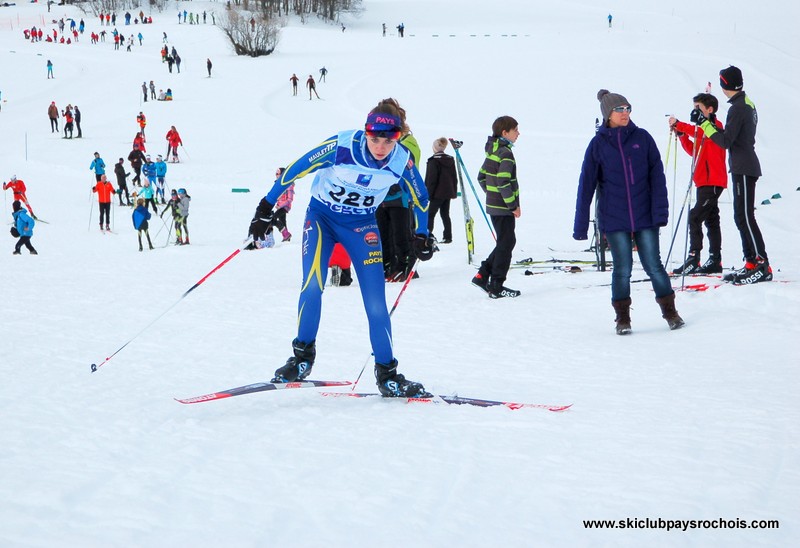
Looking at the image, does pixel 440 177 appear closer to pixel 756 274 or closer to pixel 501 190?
pixel 501 190

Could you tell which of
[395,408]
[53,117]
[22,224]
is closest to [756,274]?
[395,408]

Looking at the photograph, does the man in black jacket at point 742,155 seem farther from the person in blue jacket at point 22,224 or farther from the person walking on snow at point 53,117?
the person walking on snow at point 53,117

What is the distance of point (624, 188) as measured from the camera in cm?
620

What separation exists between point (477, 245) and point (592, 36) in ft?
131

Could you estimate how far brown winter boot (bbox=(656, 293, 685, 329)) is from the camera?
21.4 ft

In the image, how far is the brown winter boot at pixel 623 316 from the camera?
657 centimetres

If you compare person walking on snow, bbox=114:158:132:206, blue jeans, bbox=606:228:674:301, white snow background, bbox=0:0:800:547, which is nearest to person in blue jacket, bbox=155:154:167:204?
person walking on snow, bbox=114:158:132:206

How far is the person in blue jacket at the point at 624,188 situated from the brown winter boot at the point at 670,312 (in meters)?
0.12

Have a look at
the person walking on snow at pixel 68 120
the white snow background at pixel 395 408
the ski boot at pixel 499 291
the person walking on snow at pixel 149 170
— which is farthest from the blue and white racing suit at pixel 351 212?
the person walking on snow at pixel 68 120

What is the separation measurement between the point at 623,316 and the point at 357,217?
288cm

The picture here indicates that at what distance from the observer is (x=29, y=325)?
24.6 ft

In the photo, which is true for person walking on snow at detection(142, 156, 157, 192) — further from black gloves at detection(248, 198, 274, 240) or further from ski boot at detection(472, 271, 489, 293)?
black gloves at detection(248, 198, 274, 240)

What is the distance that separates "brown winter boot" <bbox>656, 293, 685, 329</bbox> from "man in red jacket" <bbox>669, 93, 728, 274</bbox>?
1.07 m

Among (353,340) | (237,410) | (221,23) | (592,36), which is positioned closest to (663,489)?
(237,410)
